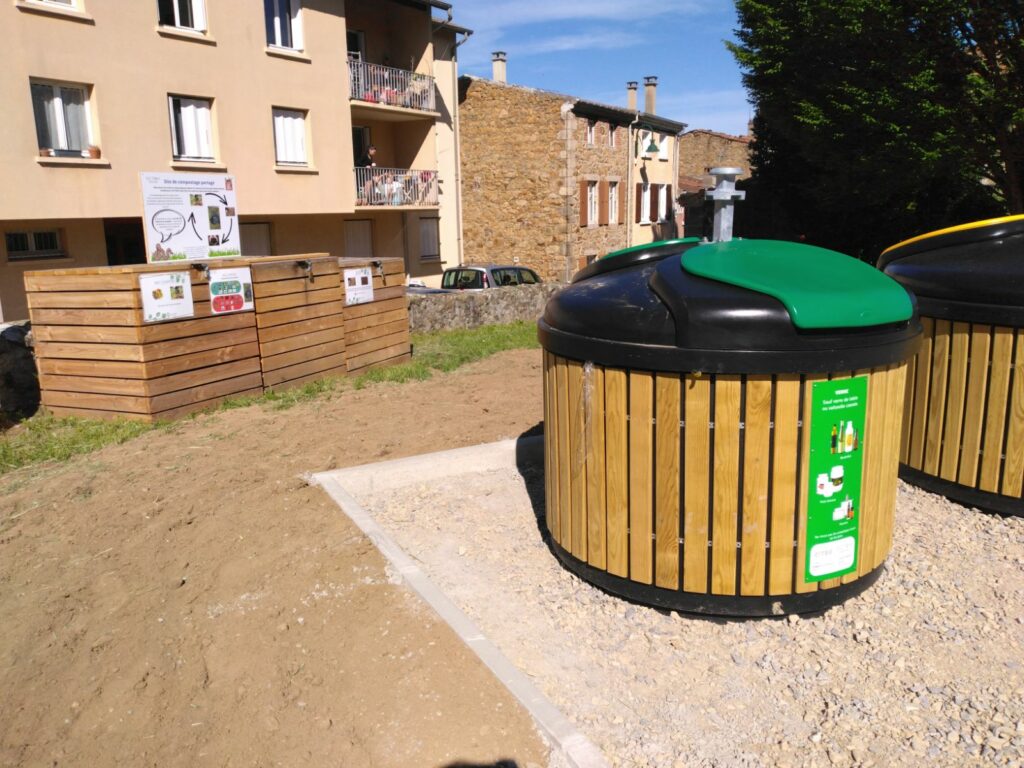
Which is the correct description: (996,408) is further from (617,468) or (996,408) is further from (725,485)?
(617,468)

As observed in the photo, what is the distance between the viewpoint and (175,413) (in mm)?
8180

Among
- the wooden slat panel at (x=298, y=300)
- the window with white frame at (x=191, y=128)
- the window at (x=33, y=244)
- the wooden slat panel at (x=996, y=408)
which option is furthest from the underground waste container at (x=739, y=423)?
the window with white frame at (x=191, y=128)

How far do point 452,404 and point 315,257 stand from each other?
9.04 feet

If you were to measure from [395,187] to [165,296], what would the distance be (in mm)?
14703

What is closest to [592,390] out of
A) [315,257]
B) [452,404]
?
[452,404]

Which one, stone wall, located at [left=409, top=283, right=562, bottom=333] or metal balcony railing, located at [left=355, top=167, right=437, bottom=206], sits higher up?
metal balcony railing, located at [left=355, top=167, right=437, bottom=206]

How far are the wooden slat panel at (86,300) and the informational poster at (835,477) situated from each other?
6.41 meters

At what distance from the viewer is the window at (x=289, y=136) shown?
18.4 m

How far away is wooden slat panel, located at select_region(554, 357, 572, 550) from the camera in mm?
4316

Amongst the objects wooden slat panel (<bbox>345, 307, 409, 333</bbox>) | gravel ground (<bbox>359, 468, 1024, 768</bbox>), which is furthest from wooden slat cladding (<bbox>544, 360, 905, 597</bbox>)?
wooden slat panel (<bbox>345, 307, 409, 333</bbox>)

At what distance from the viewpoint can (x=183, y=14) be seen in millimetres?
16109

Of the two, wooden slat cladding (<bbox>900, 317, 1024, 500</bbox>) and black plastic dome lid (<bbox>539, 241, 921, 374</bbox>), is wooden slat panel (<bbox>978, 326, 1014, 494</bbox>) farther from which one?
black plastic dome lid (<bbox>539, 241, 921, 374</bbox>)

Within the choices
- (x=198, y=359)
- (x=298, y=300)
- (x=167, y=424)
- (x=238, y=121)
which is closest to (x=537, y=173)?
(x=238, y=121)

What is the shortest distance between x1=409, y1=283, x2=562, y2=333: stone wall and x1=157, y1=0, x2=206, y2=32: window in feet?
23.4
